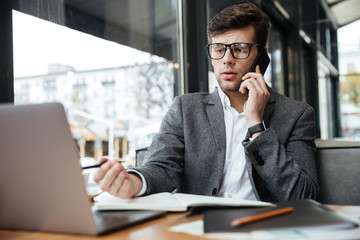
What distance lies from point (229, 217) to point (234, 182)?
0.77m

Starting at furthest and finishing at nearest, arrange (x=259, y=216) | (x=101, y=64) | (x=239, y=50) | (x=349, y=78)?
(x=349, y=78)
(x=101, y=64)
(x=239, y=50)
(x=259, y=216)

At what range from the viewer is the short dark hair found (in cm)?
160

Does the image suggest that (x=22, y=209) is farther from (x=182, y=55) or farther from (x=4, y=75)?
(x=182, y=55)

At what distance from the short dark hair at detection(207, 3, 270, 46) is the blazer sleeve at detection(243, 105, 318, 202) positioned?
515 mm

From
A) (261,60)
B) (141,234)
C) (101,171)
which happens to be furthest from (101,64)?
(141,234)

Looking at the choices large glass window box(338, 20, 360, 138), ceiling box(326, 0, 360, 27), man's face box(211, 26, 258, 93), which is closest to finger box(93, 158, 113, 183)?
man's face box(211, 26, 258, 93)

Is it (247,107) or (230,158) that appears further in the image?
(230,158)

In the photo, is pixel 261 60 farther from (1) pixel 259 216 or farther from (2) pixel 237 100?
(1) pixel 259 216

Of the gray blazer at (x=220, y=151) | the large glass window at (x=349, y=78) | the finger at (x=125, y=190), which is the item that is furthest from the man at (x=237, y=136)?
the large glass window at (x=349, y=78)

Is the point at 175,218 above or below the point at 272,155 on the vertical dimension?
below

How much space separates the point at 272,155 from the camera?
134 cm

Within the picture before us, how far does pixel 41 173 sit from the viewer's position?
0.73m

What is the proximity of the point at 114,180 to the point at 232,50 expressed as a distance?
86cm

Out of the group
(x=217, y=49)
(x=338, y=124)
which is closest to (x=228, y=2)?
(x=217, y=49)
